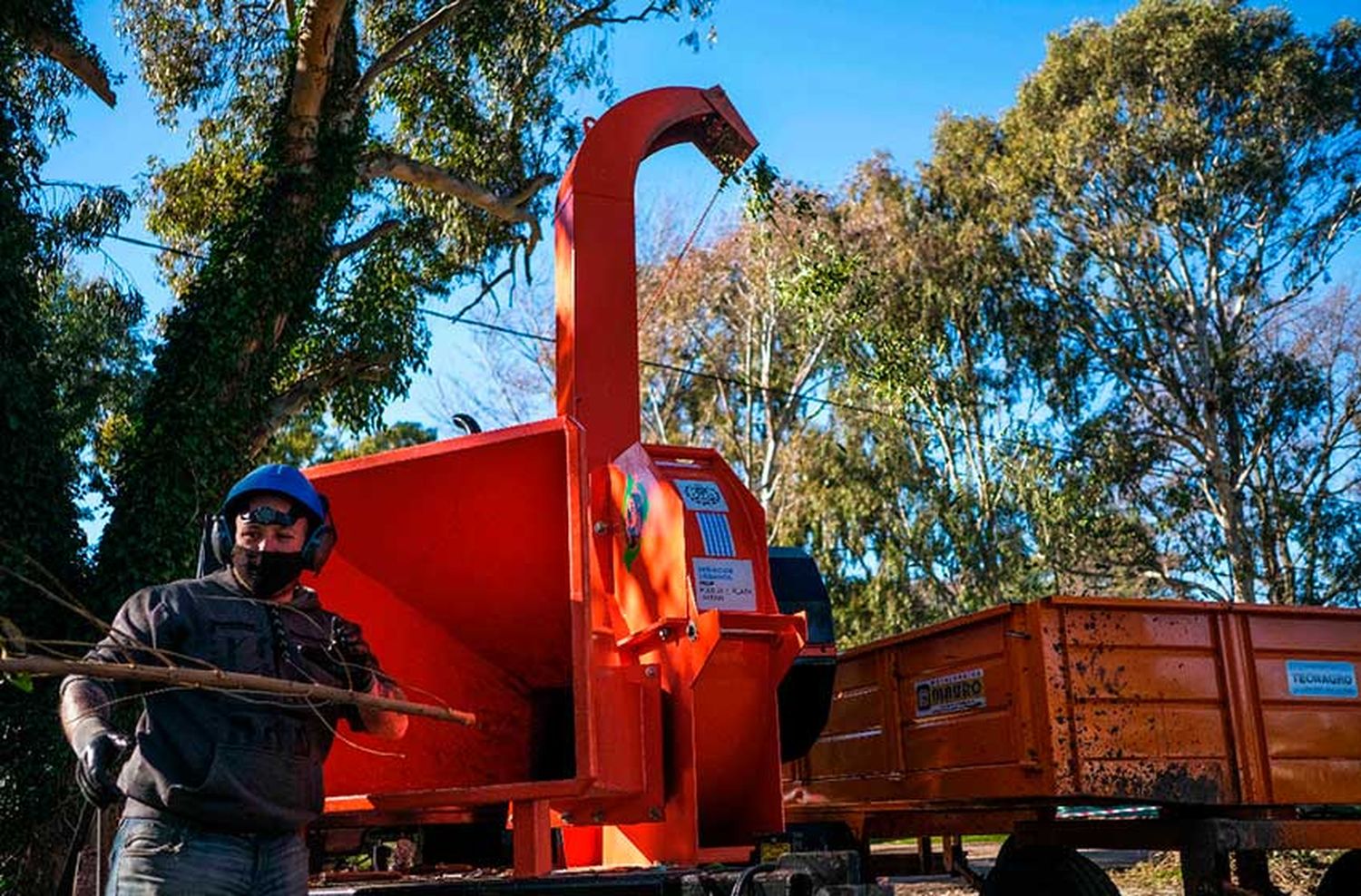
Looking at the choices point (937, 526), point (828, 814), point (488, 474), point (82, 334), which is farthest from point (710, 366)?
point (488, 474)

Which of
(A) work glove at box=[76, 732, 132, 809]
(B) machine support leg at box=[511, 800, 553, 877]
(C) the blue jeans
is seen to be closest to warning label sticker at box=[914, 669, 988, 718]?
(B) machine support leg at box=[511, 800, 553, 877]

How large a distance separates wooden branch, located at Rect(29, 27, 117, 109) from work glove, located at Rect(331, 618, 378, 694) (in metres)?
11.9

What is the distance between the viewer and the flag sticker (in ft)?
17.2

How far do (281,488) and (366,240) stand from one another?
44.6ft

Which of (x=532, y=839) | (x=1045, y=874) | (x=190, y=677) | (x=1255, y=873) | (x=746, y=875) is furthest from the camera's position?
(x=1045, y=874)

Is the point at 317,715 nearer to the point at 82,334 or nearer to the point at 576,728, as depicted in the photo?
the point at 576,728

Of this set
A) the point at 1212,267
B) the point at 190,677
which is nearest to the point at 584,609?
the point at 190,677

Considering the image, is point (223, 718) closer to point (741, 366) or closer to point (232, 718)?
point (232, 718)

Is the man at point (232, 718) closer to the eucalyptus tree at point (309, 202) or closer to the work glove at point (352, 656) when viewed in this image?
the work glove at point (352, 656)

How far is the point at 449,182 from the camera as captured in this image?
1695 centimetres

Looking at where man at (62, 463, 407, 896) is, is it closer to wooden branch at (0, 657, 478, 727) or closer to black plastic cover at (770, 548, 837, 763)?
wooden branch at (0, 657, 478, 727)

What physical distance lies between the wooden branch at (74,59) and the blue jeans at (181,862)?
12256 millimetres

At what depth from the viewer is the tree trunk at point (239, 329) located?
12242mm

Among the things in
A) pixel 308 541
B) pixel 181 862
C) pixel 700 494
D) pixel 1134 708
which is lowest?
pixel 181 862
